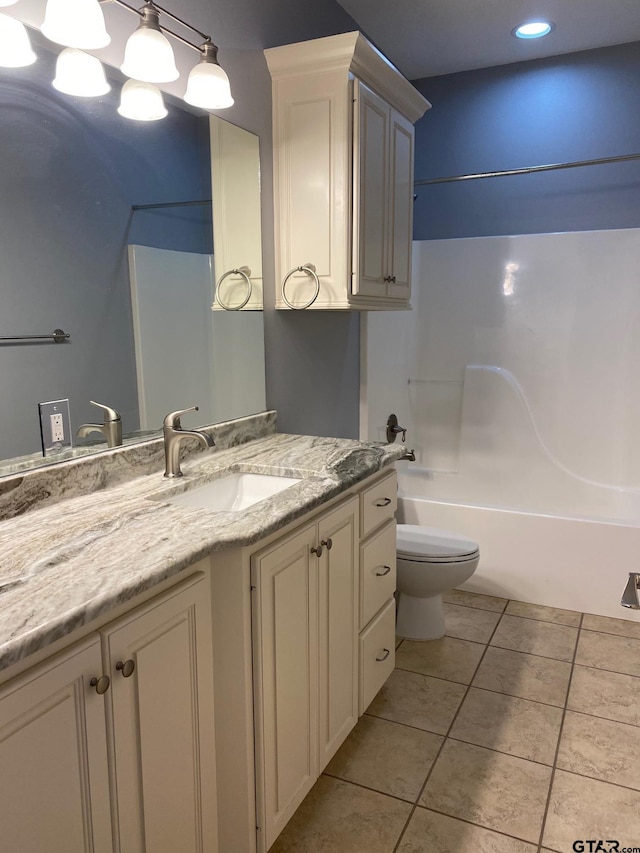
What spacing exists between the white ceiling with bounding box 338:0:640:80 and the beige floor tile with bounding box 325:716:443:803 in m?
2.87

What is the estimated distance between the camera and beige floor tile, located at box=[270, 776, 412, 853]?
162cm

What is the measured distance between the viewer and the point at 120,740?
3.46 feet

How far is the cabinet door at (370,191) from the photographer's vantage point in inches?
83.2

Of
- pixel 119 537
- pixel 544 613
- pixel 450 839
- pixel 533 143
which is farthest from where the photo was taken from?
pixel 533 143

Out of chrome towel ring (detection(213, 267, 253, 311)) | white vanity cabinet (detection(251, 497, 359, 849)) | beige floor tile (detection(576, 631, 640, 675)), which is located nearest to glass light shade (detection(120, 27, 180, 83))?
chrome towel ring (detection(213, 267, 253, 311))

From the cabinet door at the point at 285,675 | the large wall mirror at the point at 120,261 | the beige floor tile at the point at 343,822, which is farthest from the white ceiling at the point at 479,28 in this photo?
the beige floor tile at the point at 343,822

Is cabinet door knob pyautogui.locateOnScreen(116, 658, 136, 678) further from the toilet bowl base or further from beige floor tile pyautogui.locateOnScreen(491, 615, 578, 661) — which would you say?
beige floor tile pyautogui.locateOnScreen(491, 615, 578, 661)

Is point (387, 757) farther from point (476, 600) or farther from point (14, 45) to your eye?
point (14, 45)

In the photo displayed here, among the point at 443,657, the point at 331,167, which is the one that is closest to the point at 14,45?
the point at 331,167

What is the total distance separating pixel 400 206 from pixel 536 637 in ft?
5.98

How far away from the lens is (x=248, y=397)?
89.4 inches

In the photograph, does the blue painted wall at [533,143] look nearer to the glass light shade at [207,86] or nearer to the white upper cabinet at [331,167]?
the white upper cabinet at [331,167]

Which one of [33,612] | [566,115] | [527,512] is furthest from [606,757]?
[566,115]

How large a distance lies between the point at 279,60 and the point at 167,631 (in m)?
1.86
